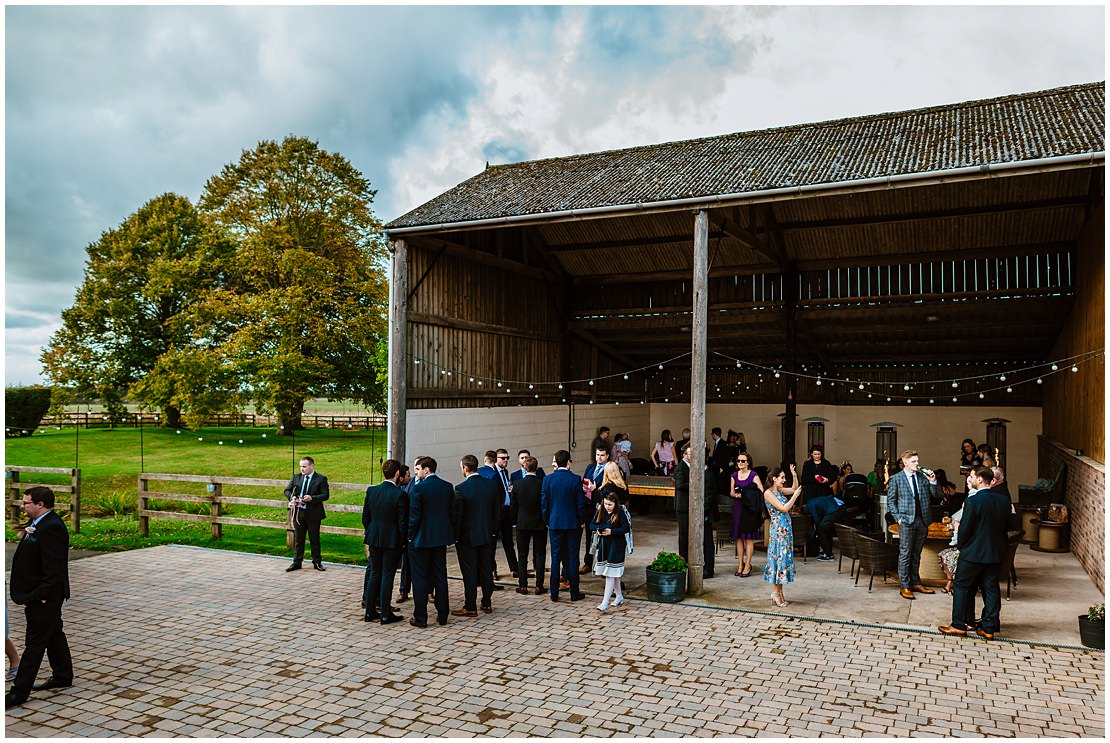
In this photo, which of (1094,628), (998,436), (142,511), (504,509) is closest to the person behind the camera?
(1094,628)

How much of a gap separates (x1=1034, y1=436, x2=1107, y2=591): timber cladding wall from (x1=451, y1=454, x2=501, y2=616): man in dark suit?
6520 millimetres

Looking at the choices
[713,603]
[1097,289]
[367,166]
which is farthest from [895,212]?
[367,166]

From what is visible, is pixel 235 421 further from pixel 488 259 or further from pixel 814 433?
pixel 814 433

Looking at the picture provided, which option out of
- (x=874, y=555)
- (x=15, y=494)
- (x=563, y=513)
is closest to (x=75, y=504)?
(x=15, y=494)

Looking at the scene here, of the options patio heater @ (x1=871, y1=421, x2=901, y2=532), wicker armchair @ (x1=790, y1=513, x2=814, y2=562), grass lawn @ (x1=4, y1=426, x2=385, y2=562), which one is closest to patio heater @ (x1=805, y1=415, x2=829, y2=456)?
patio heater @ (x1=871, y1=421, x2=901, y2=532)

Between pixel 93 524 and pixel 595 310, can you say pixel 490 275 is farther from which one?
pixel 93 524

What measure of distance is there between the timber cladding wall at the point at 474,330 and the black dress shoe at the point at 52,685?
6292 millimetres

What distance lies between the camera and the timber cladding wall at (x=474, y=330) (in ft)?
38.9

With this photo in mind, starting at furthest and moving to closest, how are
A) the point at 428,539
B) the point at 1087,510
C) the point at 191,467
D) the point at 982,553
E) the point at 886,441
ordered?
the point at 191,467
the point at 886,441
the point at 1087,510
the point at 428,539
the point at 982,553

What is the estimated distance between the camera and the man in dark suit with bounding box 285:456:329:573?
923cm

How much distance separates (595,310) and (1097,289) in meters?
8.99

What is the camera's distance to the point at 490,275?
13789 millimetres

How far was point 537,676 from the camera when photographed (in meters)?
5.86

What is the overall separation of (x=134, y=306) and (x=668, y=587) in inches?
973
